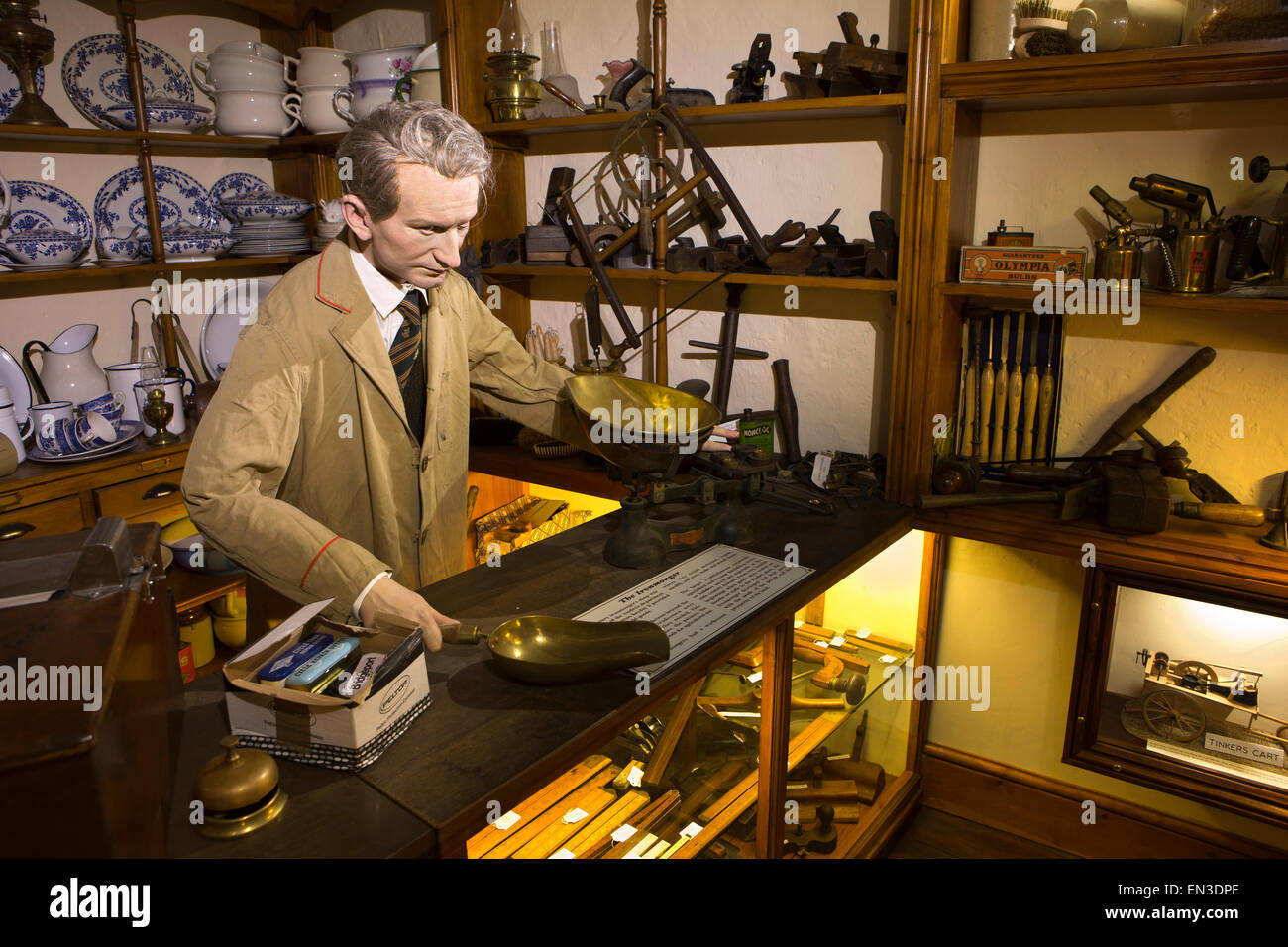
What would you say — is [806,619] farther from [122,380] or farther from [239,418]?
[122,380]

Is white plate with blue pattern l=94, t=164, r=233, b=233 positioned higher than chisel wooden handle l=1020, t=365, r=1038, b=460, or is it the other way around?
white plate with blue pattern l=94, t=164, r=233, b=233

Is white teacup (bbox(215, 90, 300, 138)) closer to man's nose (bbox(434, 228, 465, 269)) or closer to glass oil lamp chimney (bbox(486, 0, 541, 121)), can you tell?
glass oil lamp chimney (bbox(486, 0, 541, 121))

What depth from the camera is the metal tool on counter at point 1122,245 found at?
2105 mm

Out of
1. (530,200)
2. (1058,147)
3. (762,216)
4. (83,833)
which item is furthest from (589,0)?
(83,833)

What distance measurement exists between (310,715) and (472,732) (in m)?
0.24

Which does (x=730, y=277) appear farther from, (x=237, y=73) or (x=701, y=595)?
(x=237, y=73)

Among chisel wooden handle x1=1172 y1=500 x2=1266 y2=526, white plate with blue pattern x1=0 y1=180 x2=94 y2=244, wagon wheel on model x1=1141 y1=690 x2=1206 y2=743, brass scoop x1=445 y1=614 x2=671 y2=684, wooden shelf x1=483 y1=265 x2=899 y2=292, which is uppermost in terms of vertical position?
white plate with blue pattern x1=0 y1=180 x2=94 y2=244

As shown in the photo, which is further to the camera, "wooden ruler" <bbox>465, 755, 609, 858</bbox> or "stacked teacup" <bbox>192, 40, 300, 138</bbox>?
"stacked teacup" <bbox>192, 40, 300, 138</bbox>

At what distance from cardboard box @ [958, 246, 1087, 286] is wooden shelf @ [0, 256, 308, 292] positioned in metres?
2.57

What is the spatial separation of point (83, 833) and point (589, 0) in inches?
116

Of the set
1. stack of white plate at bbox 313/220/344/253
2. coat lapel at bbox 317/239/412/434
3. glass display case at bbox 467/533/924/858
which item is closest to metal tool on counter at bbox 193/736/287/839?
glass display case at bbox 467/533/924/858

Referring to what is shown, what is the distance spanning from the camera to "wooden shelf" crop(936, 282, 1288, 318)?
187cm

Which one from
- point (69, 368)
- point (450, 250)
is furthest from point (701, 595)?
point (69, 368)

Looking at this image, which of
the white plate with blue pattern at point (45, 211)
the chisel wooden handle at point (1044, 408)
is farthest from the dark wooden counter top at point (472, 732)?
the white plate with blue pattern at point (45, 211)
